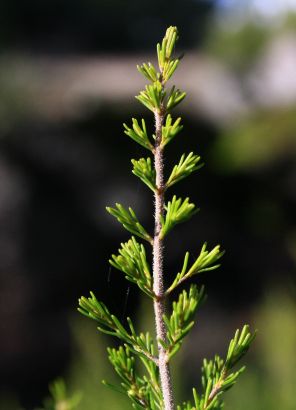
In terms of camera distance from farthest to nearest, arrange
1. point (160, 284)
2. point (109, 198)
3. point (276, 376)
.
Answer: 1. point (109, 198)
2. point (276, 376)
3. point (160, 284)

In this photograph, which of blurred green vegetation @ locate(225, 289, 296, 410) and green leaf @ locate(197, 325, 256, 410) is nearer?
green leaf @ locate(197, 325, 256, 410)

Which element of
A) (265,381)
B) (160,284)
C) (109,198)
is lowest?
(265,381)

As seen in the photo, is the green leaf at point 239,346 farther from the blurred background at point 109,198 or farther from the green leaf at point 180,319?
the blurred background at point 109,198

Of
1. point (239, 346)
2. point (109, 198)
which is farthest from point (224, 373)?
point (109, 198)

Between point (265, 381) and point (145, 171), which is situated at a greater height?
point (145, 171)

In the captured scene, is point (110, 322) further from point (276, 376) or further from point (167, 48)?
point (276, 376)

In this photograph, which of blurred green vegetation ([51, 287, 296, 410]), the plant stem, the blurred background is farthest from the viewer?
the blurred background

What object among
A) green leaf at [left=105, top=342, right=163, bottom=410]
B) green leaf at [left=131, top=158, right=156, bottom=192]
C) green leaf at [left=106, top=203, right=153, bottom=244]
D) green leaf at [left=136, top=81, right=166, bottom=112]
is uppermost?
green leaf at [left=136, top=81, right=166, bottom=112]

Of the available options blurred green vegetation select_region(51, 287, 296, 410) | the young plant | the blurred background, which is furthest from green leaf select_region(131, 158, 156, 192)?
the blurred background

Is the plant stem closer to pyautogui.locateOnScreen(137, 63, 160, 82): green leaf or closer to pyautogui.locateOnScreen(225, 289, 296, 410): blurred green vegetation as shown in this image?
pyautogui.locateOnScreen(137, 63, 160, 82): green leaf
